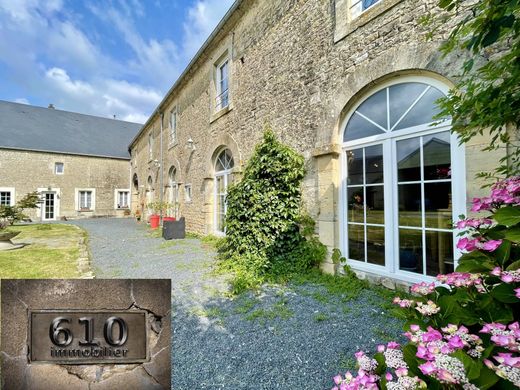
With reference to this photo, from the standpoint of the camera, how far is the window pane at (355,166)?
4.11 meters

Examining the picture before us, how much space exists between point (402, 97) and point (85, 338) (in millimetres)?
4227

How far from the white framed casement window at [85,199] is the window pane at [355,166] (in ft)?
78.9

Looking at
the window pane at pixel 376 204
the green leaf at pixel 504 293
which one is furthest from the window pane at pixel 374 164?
the green leaf at pixel 504 293

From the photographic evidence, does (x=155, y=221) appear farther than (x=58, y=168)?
No

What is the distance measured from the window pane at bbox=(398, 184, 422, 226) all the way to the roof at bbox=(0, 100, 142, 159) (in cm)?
2533

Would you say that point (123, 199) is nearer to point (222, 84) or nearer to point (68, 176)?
point (68, 176)

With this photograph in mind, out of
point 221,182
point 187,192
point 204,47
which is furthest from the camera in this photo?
point 187,192

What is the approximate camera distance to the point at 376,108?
3.92 meters

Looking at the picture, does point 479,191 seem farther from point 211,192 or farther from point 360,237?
point 211,192

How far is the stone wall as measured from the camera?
19594 millimetres

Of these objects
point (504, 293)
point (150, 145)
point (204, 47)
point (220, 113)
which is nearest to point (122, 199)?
point (150, 145)

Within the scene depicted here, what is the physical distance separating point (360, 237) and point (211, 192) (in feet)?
18.5

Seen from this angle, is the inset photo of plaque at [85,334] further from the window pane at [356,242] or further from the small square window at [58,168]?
the small square window at [58,168]

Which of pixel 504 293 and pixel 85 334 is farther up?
pixel 504 293
